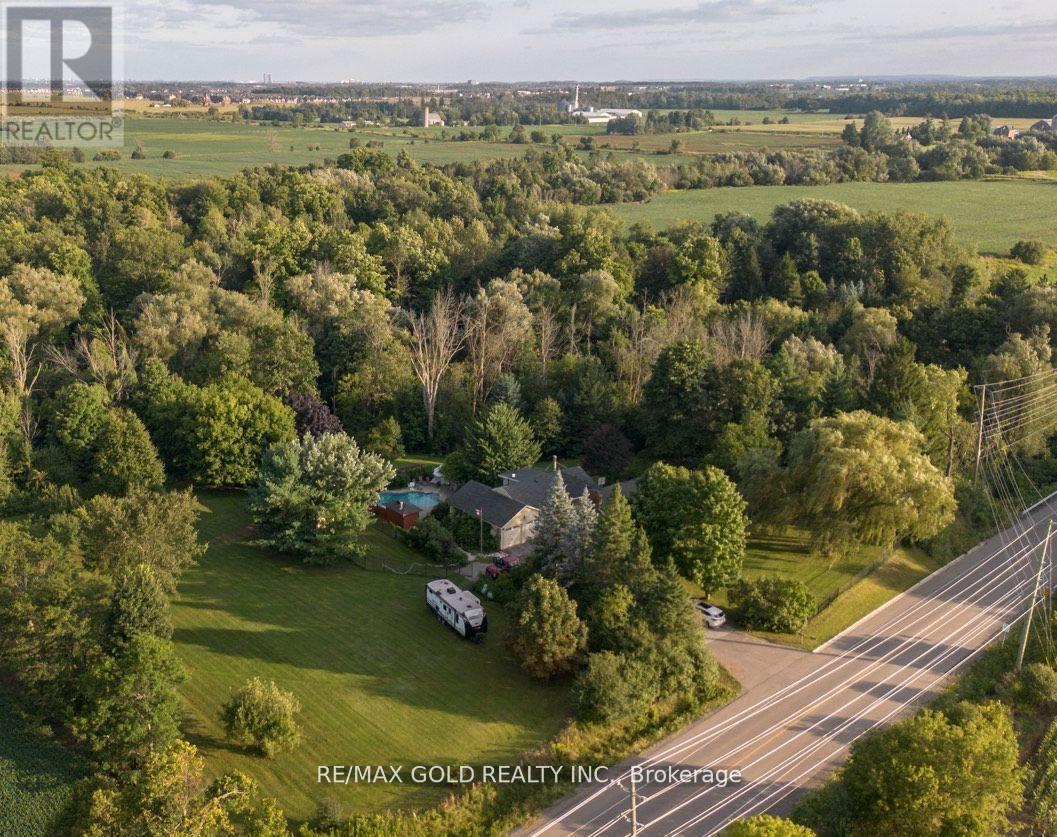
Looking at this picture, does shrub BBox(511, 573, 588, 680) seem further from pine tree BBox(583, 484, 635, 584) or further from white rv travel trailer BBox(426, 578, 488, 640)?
white rv travel trailer BBox(426, 578, 488, 640)

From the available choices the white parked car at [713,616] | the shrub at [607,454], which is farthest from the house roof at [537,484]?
the white parked car at [713,616]

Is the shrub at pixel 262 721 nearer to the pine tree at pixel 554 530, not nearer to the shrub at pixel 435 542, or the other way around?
the pine tree at pixel 554 530

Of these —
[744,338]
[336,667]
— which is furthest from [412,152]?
[336,667]

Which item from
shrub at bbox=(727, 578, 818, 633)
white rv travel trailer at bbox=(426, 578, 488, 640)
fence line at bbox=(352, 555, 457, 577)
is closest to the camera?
white rv travel trailer at bbox=(426, 578, 488, 640)

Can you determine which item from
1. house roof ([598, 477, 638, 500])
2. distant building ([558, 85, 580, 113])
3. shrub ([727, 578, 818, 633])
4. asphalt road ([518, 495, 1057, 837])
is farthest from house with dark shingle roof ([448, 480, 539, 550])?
distant building ([558, 85, 580, 113])

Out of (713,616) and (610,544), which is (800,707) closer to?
(713,616)

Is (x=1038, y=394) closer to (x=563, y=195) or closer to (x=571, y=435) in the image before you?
(x=571, y=435)

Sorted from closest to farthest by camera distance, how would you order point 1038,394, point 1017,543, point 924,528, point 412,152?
point 924,528
point 1017,543
point 1038,394
point 412,152
